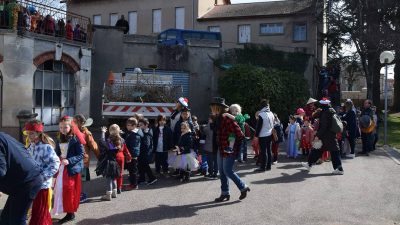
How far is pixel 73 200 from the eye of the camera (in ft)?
21.9

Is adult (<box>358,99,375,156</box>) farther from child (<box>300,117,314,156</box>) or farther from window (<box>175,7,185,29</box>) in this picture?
window (<box>175,7,185,29</box>)

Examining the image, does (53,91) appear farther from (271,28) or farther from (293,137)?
(271,28)

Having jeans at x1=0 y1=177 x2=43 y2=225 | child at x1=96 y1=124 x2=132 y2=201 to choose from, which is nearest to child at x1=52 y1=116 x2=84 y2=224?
child at x1=96 y1=124 x2=132 y2=201

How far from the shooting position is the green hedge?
20.5m

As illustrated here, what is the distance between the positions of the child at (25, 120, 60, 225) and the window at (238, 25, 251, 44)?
29942 millimetres

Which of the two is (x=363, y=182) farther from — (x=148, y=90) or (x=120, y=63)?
(x=120, y=63)

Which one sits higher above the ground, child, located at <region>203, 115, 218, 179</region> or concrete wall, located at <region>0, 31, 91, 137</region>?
concrete wall, located at <region>0, 31, 91, 137</region>

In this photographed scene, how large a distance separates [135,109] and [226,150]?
7.34 metres

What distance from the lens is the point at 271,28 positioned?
3422 cm

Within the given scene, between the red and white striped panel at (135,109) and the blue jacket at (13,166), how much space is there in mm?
10003

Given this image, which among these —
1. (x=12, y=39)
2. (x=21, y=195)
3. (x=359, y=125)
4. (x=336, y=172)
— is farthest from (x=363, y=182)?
(x=12, y=39)

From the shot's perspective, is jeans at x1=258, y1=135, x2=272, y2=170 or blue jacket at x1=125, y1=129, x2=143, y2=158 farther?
jeans at x1=258, y1=135, x2=272, y2=170

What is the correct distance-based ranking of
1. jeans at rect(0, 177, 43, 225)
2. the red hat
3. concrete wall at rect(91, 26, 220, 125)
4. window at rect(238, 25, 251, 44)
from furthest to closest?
window at rect(238, 25, 251, 44) → concrete wall at rect(91, 26, 220, 125) → the red hat → jeans at rect(0, 177, 43, 225)

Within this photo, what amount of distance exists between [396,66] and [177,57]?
726 inches
